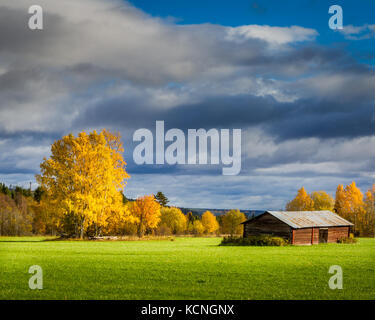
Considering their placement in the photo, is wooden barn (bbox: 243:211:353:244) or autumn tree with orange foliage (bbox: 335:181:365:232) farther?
autumn tree with orange foliage (bbox: 335:181:365:232)

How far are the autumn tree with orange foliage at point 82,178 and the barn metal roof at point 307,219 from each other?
22064 millimetres

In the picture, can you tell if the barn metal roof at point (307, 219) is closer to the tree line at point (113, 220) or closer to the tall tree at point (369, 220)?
the tree line at point (113, 220)

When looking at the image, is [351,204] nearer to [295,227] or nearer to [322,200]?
[322,200]

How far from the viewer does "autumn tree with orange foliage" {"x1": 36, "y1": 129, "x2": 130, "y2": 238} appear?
53.4 meters

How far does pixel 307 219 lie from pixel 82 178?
3120 centimetres

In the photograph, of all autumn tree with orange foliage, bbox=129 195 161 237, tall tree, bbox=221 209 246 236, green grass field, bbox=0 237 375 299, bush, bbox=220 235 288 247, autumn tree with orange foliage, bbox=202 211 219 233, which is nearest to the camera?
green grass field, bbox=0 237 375 299

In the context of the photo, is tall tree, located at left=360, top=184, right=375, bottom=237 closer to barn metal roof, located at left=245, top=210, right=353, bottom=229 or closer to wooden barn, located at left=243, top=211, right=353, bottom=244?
barn metal roof, located at left=245, top=210, right=353, bottom=229

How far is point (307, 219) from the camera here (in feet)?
190

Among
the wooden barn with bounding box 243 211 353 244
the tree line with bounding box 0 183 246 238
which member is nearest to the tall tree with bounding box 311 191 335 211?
the tree line with bounding box 0 183 246 238

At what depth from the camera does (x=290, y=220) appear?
54.3 m

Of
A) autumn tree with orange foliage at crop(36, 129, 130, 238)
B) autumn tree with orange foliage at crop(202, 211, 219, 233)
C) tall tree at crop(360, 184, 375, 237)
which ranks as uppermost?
autumn tree with orange foliage at crop(36, 129, 130, 238)

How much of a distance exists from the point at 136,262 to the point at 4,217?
9186 cm
